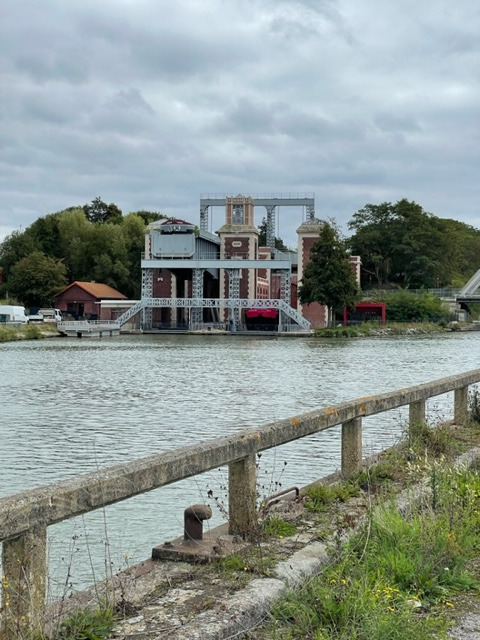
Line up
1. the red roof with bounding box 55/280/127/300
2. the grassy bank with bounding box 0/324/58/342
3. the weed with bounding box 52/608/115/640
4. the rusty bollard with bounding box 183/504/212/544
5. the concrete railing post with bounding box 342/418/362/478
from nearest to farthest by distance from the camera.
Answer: the weed with bounding box 52/608/115/640 < the rusty bollard with bounding box 183/504/212/544 < the concrete railing post with bounding box 342/418/362/478 < the grassy bank with bounding box 0/324/58/342 < the red roof with bounding box 55/280/127/300

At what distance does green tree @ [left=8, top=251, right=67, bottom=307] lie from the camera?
292 ft

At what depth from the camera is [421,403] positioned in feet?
25.8

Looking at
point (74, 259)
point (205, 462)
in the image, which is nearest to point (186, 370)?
point (205, 462)

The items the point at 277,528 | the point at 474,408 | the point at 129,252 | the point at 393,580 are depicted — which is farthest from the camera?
the point at 129,252

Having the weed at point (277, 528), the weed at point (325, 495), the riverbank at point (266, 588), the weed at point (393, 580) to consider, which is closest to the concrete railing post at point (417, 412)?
the weed at point (325, 495)

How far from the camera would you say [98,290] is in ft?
A: 288

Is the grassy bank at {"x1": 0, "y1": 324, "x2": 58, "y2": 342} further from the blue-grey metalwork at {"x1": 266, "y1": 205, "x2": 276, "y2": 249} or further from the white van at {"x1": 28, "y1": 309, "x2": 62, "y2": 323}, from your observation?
the blue-grey metalwork at {"x1": 266, "y1": 205, "x2": 276, "y2": 249}

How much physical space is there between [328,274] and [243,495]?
68.8m

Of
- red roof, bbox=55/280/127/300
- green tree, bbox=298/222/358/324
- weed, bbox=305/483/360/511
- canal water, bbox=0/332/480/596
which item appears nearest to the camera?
weed, bbox=305/483/360/511

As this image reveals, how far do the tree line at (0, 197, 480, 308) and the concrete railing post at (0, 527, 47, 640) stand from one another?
289ft

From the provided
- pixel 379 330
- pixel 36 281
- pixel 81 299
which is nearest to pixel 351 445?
pixel 379 330

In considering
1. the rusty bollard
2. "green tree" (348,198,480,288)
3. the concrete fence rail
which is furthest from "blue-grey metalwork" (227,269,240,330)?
the rusty bollard

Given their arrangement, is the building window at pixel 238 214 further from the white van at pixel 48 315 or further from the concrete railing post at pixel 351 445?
the concrete railing post at pixel 351 445

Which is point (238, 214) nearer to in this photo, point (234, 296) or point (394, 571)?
point (234, 296)
